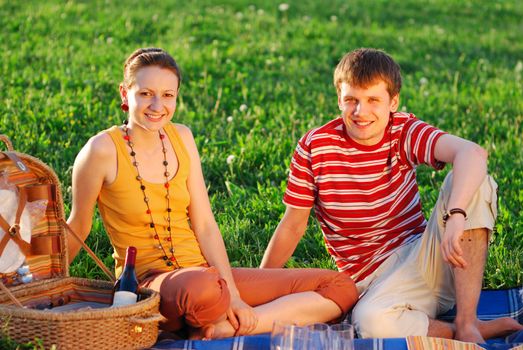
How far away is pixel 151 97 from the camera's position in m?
4.48

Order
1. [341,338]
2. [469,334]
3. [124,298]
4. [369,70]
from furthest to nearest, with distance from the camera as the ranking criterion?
[369,70], [469,334], [124,298], [341,338]

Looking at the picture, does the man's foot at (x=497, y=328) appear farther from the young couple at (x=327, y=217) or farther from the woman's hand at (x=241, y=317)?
the woman's hand at (x=241, y=317)

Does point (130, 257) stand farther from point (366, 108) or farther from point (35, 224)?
point (366, 108)

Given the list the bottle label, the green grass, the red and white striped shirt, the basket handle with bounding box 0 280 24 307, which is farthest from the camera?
the green grass

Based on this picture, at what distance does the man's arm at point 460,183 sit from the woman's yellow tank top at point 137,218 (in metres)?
1.20

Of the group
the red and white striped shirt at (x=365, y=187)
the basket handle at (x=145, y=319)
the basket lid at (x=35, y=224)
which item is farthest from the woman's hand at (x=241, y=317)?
the basket lid at (x=35, y=224)

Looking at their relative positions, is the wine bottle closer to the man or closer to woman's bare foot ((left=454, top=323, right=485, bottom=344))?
the man

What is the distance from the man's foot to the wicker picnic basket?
158 cm

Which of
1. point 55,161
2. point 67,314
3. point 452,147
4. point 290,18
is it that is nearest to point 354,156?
point 452,147

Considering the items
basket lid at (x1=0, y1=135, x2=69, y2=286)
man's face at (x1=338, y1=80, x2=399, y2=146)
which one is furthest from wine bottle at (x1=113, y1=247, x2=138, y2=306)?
man's face at (x1=338, y1=80, x2=399, y2=146)

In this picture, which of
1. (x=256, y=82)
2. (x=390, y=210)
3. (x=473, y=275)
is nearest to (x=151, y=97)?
(x=390, y=210)

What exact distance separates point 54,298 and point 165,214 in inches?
26.0

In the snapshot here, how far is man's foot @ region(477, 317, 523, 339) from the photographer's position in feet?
14.9

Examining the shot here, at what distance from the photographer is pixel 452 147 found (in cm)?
461
